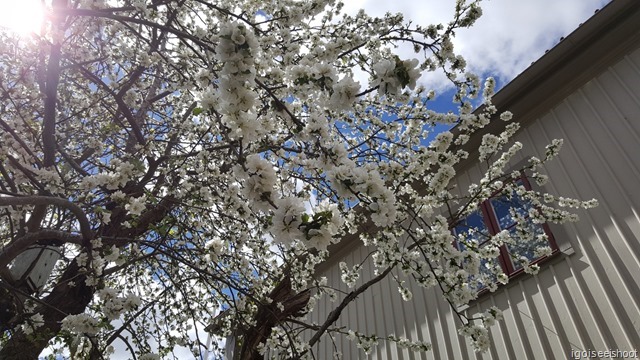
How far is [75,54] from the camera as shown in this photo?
15.2 ft

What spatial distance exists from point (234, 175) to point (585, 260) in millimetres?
3429

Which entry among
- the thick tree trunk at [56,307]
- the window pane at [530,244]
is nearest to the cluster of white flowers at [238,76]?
the thick tree trunk at [56,307]

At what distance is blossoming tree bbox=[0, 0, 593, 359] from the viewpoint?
188cm

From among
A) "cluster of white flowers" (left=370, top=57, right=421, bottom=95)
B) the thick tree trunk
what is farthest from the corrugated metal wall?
the thick tree trunk

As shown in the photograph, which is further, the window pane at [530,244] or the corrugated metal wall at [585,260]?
the window pane at [530,244]

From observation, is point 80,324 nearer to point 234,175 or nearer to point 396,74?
point 234,175

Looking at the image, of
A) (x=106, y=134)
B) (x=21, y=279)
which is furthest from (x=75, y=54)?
(x=21, y=279)

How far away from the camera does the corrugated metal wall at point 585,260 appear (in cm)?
326

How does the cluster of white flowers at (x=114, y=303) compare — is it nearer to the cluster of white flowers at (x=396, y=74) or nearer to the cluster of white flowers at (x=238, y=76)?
the cluster of white flowers at (x=238, y=76)

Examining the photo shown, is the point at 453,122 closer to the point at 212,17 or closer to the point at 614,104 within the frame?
the point at 614,104

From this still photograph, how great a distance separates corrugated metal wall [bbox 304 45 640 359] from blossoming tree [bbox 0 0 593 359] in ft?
1.08

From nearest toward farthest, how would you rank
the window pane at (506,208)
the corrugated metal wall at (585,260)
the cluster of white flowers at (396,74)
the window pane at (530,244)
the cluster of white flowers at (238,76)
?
1. the cluster of white flowers at (238,76)
2. the cluster of white flowers at (396,74)
3. the corrugated metal wall at (585,260)
4. the window pane at (530,244)
5. the window pane at (506,208)

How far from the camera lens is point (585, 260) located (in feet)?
11.6

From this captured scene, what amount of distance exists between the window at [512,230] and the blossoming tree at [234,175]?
28cm
